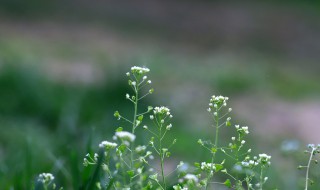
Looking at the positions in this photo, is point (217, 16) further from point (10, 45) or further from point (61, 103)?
point (61, 103)

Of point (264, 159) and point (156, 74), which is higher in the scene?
point (156, 74)

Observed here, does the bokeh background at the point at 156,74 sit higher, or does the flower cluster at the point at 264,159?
the bokeh background at the point at 156,74

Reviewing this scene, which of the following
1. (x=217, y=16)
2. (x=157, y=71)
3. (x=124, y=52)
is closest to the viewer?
(x=157, y=71)

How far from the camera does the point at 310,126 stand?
240 inches

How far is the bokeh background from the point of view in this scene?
12.5 feet

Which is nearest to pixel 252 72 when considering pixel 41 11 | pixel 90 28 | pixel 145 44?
pixel 145 44

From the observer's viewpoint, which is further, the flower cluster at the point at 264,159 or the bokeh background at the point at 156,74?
the bokeh background at the point at 156,74

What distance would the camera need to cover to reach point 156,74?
6.84 meters

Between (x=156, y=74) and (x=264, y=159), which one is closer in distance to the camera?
(x=264, y=159)

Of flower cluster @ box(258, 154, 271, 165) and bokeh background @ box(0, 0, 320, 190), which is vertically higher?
bokeh background @ box(0, 0, 320, 190)

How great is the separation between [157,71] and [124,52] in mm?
1670

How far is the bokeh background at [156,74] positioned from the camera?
380 cm

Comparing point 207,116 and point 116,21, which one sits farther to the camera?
point 116,21

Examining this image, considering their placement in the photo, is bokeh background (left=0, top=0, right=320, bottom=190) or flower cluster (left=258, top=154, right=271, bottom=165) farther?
bokeh background (left=0, top=0, right=320, bottom=190)
